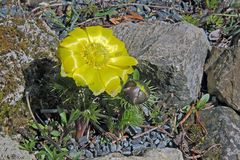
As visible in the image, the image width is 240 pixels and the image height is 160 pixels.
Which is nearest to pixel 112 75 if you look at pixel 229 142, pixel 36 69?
pixel 36 69

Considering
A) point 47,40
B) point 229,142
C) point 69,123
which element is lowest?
point 229,142

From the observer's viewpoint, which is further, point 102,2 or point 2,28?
point 102,2

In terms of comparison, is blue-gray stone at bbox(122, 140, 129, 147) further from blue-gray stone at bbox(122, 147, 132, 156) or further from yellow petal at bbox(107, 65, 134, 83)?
yellow petal at bbox(107, 65, 134, 83)

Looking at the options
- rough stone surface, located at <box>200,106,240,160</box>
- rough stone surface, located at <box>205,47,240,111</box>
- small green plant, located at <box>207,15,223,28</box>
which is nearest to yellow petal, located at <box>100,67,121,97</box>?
rough stone surface, located at <box>200,106,240,160</box>

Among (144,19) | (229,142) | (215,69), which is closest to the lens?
(229,142)

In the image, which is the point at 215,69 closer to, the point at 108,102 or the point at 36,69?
the point at 108,102

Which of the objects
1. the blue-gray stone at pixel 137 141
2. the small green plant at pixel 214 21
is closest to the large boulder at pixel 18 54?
the blue-gray stone at pixel 137 141

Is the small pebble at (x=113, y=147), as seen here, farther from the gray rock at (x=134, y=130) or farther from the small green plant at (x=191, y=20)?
the small green plant at (x=191, y=20)
